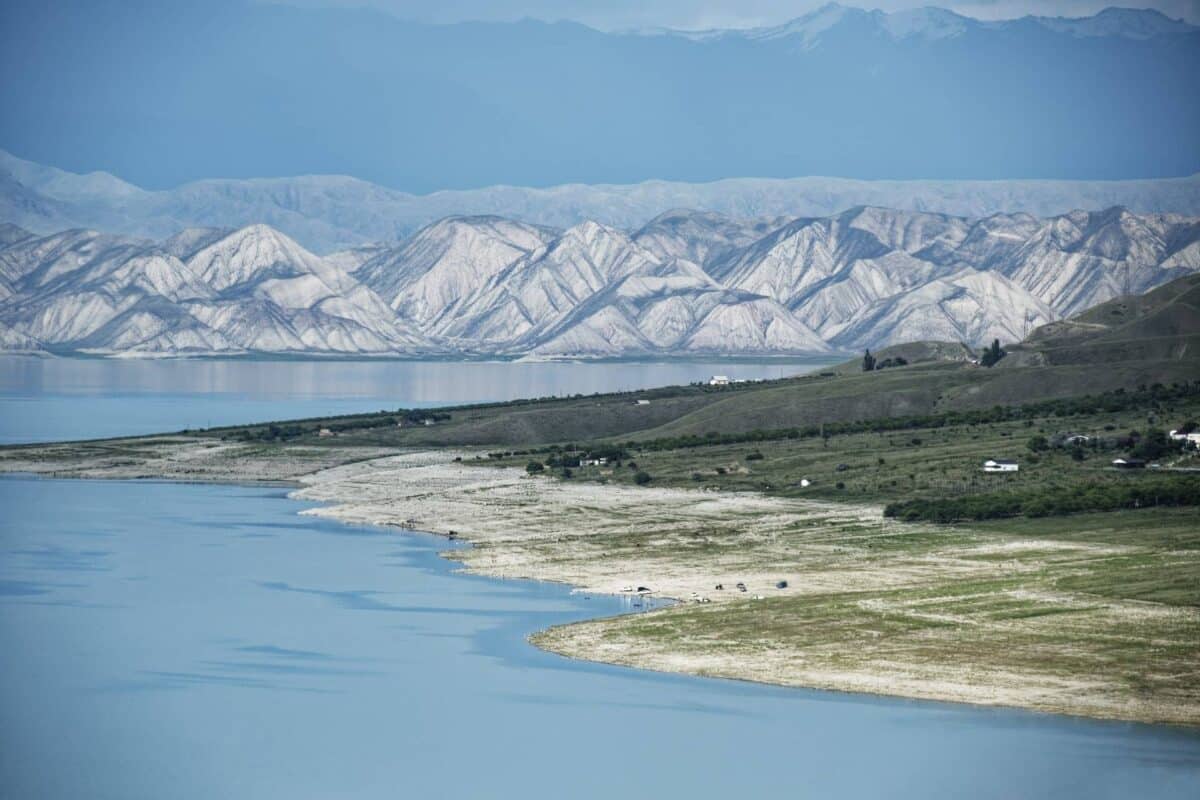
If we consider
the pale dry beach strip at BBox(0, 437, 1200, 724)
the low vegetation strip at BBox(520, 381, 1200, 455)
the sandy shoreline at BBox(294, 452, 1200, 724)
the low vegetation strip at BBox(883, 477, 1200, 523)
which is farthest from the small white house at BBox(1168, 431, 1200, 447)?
the pale dry beach strip at BBox(0, 437, 1200, 724)

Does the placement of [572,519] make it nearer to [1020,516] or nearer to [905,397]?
[1020,516]

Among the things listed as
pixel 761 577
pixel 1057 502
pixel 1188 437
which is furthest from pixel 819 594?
pixel 1188 437

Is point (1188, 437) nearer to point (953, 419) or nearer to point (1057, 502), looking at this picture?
point (1057, 502)

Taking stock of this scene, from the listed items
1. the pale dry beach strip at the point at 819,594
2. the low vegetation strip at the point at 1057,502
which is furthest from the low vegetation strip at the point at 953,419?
the low vegetation strip at the point at 1057,502

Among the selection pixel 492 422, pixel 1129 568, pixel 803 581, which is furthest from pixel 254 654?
pixel 492 422

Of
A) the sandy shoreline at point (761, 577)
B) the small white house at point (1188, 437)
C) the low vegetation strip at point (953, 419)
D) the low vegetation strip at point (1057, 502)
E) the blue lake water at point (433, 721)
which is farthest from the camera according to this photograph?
the low vegetation strip at point (953, 419)

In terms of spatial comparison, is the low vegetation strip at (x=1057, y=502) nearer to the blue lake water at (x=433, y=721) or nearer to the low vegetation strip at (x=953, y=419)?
the blue lake water at (x=433, y=721)
